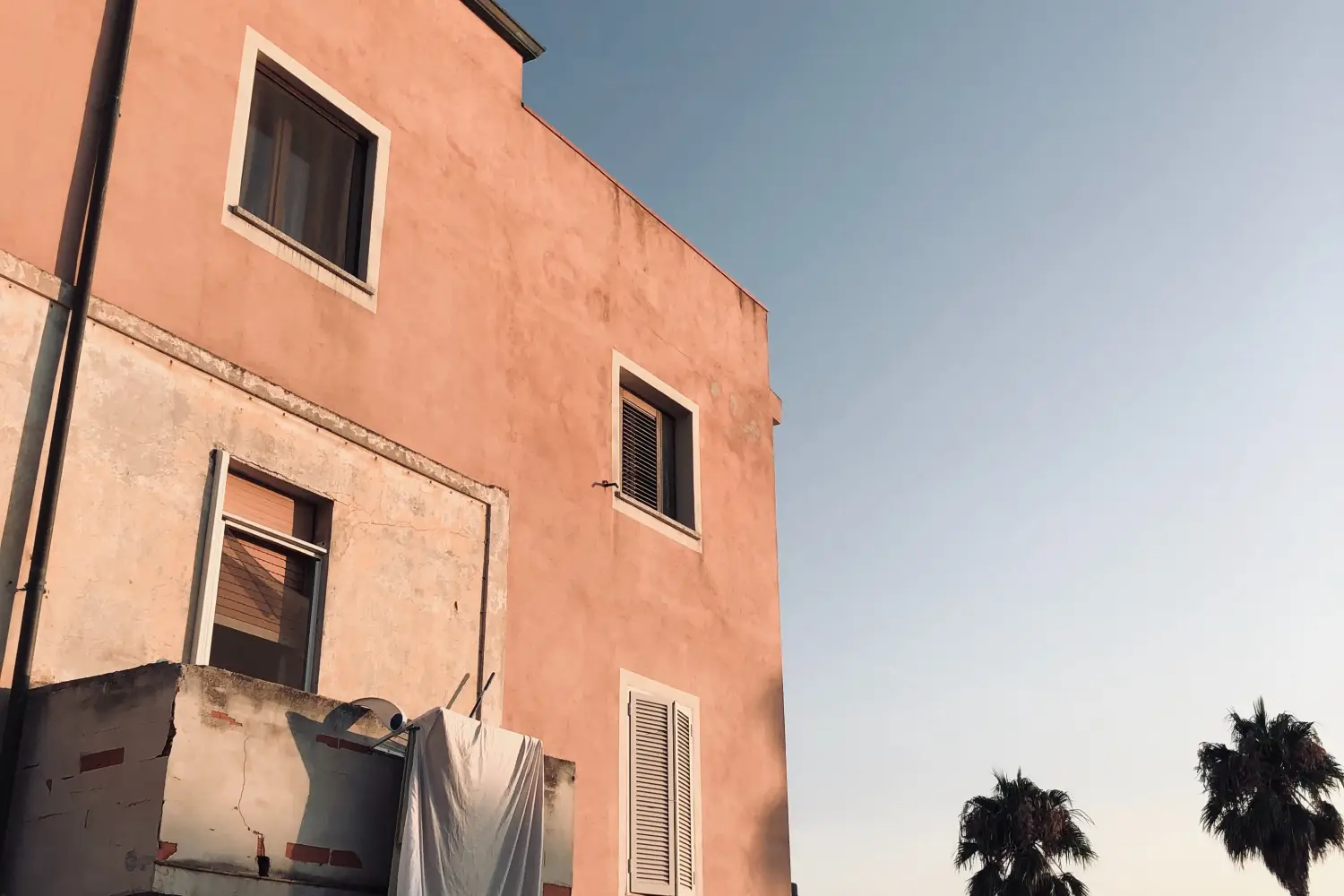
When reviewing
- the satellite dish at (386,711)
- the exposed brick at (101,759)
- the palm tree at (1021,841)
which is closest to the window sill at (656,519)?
the satellite dish at (386,711)

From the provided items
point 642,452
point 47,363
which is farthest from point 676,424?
point 47,363

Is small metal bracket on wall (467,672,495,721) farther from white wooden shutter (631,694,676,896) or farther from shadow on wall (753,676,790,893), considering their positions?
shadow on wall (753,676,790,893)

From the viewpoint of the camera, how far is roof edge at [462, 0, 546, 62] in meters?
12.1

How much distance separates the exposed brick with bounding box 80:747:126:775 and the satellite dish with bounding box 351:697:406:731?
1.54m

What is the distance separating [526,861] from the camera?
8477mm

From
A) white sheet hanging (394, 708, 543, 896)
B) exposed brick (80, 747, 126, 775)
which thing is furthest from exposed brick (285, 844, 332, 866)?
exposed brick (80, 747, 126, 775)

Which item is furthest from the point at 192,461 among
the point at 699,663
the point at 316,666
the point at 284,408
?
the point at 699,663

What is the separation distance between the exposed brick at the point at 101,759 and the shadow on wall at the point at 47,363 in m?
0.61

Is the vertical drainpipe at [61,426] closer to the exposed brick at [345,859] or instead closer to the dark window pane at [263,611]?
the dark window pane at [263,611]

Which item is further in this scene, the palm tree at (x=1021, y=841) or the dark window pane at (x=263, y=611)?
the palm tree at (x=1021, y=841)

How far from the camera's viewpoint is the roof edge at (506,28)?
1206 centimetres

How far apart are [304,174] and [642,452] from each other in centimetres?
439

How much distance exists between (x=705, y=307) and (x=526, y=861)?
727 cm

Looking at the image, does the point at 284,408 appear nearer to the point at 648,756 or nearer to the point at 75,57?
the point at 75,57
